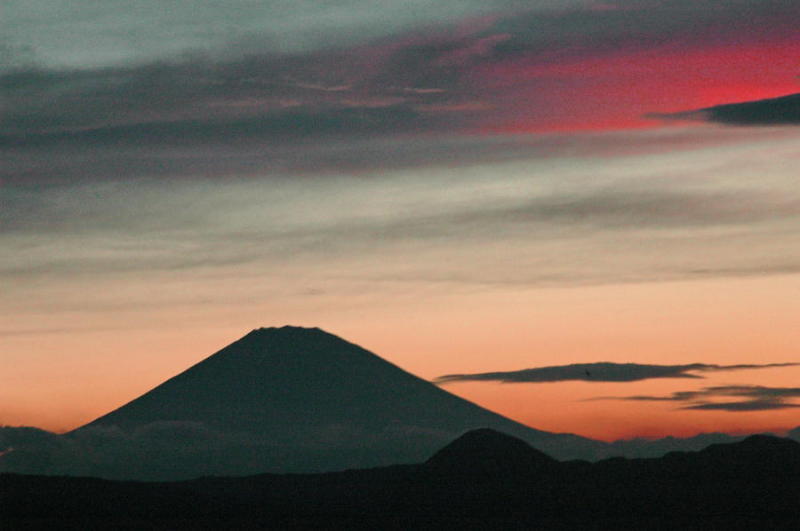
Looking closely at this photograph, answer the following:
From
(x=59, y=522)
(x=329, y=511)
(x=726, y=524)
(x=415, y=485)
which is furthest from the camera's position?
(x=415, y=485)

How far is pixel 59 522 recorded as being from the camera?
139 metres

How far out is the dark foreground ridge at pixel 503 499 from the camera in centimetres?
15212

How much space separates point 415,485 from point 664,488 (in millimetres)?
36408

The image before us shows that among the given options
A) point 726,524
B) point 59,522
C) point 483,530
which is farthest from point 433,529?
point 59,522

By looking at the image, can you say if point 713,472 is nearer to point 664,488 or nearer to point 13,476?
point 664,488

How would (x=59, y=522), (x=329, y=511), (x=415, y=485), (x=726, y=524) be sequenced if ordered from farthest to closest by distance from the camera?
(x=415, y=485) < (x=329, y=511) < (x=726, y=524) < (x=59, y=522)

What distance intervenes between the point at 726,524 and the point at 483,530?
2771 centimetres

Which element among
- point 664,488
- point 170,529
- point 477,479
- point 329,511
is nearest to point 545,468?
point 477,479

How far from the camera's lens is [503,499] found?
183750mm

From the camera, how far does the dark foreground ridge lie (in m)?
152

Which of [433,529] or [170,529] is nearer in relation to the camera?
[170,529]

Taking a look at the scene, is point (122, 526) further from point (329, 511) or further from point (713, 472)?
point (713, 472)

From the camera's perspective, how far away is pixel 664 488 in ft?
586

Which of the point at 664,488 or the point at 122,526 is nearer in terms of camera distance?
the point at 122,526
